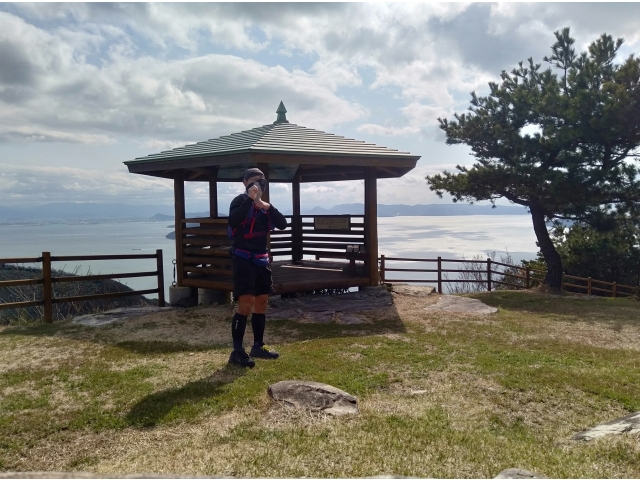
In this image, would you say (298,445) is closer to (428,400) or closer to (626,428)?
(428,400)

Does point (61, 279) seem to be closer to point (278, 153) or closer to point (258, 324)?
point (278, 153)

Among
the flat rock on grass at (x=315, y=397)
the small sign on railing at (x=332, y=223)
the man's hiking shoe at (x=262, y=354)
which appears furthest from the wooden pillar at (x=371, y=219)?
the flat rock on grass at (x=315, y=397)

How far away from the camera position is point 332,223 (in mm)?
10406

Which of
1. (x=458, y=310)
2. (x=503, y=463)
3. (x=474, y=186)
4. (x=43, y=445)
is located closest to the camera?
(x=503, y=463)

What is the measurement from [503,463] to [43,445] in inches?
116

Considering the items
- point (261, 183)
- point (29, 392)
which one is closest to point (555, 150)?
point (261, 183)

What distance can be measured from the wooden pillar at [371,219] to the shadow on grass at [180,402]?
516 centimetres

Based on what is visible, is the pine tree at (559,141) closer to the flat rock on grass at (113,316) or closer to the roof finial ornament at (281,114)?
the roof finial ornament at (281,114)

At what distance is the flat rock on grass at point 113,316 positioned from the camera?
736 centimetres

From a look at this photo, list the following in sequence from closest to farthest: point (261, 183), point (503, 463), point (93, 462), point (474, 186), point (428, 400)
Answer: point (503, 463)
point (93, 462)
point (428, 400)
point (261, 183)
point (474, 186)

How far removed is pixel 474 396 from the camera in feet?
13.6

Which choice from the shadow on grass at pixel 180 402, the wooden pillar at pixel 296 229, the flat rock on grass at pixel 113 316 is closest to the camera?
the shadow on grass at pixel 180 402

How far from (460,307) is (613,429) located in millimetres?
5272

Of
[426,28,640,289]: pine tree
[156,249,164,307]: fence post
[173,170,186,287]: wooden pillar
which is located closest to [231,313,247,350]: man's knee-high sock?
[156,249,164,307]: fence post
